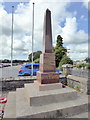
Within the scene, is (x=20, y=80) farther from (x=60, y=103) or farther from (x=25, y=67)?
(x=60, y=103)

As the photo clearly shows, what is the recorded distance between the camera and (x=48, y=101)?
363cm

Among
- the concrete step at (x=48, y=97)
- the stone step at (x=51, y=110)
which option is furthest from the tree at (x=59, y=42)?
the stone step at (x=51, y=110)

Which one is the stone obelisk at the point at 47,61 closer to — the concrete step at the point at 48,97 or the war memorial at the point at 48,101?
the war memorial at the point at 48,101

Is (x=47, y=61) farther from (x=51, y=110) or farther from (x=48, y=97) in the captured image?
(x=51, y=110)

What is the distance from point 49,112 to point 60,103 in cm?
71

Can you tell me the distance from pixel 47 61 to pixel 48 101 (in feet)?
5.95

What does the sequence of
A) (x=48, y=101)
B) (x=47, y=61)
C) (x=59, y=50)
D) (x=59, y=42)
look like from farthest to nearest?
(x=59, y=42) < (x=59, y=50) < (x=47, y=61) < (x=48, y=101)

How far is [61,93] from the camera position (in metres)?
3.86

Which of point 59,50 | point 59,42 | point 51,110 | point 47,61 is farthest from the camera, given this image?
point 59,42

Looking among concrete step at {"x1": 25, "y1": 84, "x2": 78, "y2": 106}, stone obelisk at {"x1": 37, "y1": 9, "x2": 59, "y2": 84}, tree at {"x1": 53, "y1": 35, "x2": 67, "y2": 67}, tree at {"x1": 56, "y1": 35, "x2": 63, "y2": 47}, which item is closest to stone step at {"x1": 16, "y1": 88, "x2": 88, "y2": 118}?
concrete step at {"x1": 25, "y1": 84, "x2": 78, "y2": 106}

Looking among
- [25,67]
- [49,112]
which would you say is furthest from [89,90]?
[25,67]

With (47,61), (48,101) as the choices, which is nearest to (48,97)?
(48,101)

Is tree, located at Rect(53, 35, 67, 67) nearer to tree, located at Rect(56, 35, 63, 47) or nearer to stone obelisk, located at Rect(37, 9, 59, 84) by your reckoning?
tree, located at Rect(56, 35, 63, 47)

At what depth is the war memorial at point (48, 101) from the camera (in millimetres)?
3094
